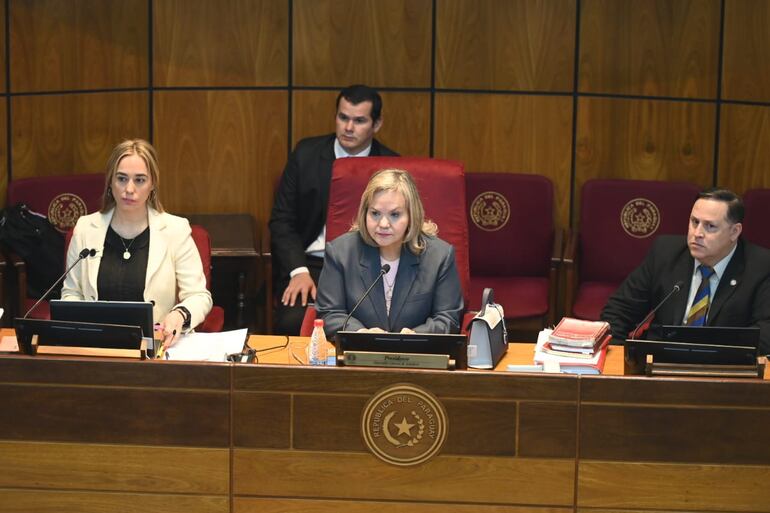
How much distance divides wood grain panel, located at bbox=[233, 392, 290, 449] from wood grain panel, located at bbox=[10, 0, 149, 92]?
2668mm

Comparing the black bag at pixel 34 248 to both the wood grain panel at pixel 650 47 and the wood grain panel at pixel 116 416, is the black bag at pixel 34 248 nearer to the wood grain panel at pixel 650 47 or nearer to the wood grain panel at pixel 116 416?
the wood grain panel at pixel 116 416

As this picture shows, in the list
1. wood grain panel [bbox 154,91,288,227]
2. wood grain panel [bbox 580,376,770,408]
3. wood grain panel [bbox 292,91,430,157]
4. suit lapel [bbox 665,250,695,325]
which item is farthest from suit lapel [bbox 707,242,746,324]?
wood grain panel [bbox 154,91,288,227]

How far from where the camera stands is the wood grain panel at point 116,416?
139 inches

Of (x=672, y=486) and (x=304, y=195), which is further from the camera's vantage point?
(x=304, y=195)

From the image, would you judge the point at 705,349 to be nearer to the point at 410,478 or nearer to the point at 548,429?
the point at 548,429

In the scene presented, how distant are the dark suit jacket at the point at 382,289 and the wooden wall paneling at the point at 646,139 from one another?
73.0 inches

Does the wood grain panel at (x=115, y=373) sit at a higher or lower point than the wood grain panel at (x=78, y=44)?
lower

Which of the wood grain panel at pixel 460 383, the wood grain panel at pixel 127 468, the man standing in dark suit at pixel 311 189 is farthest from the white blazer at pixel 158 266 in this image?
the wood grain panel at pixel 460 383

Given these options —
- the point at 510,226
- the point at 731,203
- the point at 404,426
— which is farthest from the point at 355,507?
the point at 510,226

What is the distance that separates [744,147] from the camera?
18.8 ft

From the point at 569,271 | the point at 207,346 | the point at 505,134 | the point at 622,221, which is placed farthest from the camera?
the point at 505,134

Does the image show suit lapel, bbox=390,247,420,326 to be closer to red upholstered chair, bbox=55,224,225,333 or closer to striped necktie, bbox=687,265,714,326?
red upholstered chair, bbox=55,224,225,333

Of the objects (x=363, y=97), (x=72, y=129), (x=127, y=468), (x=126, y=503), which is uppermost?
(x=363, y=97)

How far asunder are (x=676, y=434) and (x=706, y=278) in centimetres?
101
